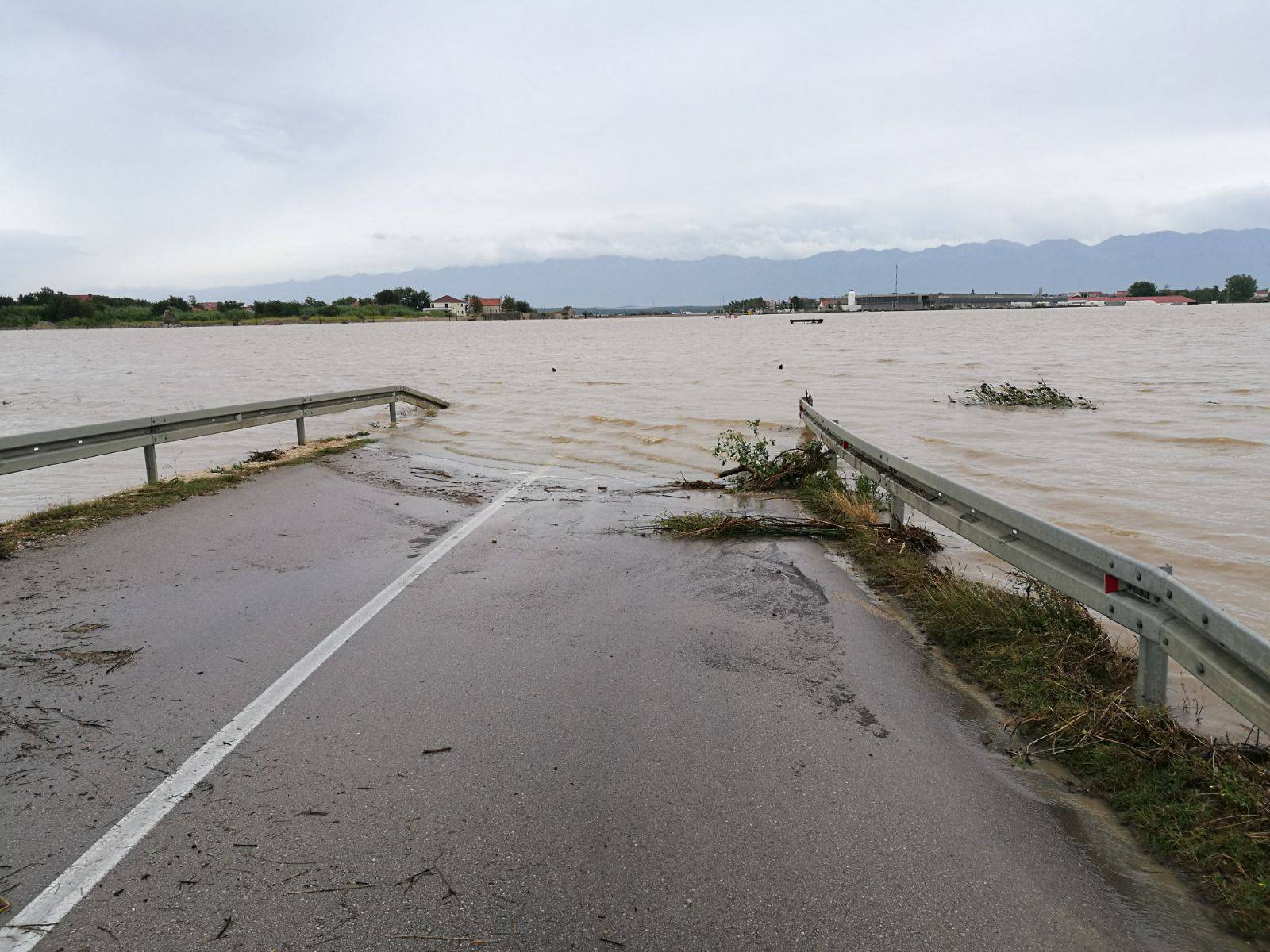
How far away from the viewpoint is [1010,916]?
8.77 feet

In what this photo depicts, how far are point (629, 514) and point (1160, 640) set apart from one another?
638cm

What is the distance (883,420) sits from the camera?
19609 millimetres

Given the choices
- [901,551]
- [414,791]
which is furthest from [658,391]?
[414,791]

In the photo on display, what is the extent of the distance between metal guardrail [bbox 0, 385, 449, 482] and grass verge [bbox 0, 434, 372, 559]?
513 mm

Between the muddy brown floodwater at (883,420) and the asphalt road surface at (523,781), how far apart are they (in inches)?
88.6

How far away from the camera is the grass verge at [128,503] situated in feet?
25.8

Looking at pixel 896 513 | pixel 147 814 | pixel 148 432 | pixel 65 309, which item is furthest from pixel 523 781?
pixel 65 309

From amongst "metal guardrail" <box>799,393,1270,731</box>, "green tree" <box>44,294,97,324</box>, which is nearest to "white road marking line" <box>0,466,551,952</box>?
"metal guardrail" <box>799,393,1270,731</box>

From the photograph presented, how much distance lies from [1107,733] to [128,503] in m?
9.63

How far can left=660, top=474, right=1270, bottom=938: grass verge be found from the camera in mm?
2908

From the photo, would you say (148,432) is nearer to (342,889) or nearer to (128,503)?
(128,503)

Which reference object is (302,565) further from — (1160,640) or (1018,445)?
(1018,445)

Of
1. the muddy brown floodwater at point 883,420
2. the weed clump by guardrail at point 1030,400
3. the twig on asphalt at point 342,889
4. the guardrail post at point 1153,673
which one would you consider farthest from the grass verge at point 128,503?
the weed clump by guardrail at point 1030,400

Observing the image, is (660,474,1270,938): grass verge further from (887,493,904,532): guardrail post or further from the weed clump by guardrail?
the weed clump by guardrail
